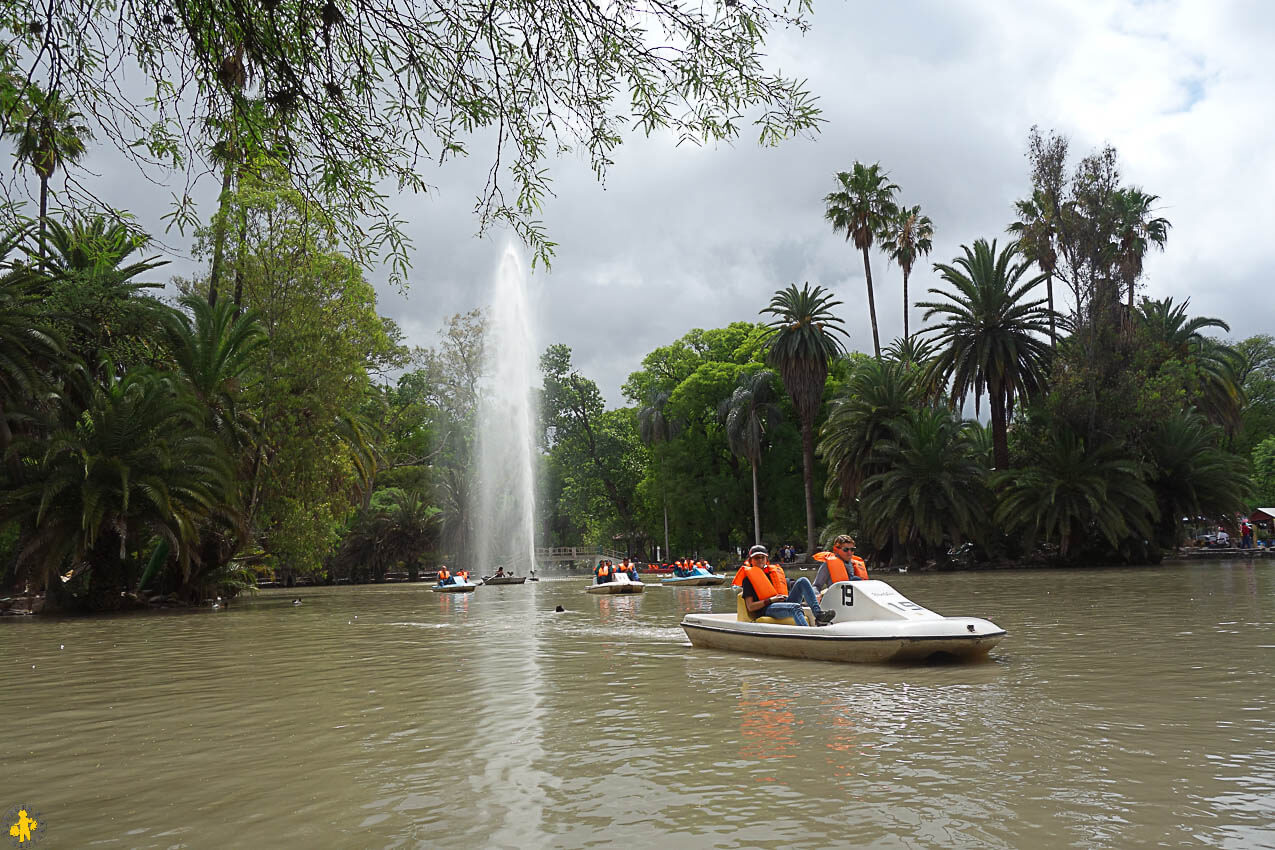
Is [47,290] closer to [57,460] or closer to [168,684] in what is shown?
[57,460]

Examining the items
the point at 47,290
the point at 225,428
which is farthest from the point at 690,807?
the point at 225,428

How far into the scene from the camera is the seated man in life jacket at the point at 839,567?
13.2 metres

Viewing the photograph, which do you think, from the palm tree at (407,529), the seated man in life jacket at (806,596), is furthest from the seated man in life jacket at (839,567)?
the palm tree at (407,529)

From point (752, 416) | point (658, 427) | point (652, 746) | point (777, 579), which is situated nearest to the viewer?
point (652, 746)

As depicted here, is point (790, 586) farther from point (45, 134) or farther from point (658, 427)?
point (658, 427)

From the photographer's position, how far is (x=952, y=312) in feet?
139

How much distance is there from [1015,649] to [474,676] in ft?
24.0

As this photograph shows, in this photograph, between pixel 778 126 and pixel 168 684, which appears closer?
pixel 778 126


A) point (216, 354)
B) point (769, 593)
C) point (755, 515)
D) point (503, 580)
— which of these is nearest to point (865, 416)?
point (755, 515)

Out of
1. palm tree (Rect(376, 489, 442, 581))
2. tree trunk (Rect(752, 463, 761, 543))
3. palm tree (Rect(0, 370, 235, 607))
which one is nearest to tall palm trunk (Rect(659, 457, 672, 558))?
tree trunk (Rect(752, 463, 761, 543))

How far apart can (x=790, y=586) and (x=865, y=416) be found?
32.6 meters

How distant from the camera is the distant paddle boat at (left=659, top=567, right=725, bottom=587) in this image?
3919cm

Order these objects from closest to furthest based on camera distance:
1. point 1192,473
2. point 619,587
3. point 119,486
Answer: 1. point 119,486
2. point 619,587
3. point 1192,473

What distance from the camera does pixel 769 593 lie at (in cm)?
1363
